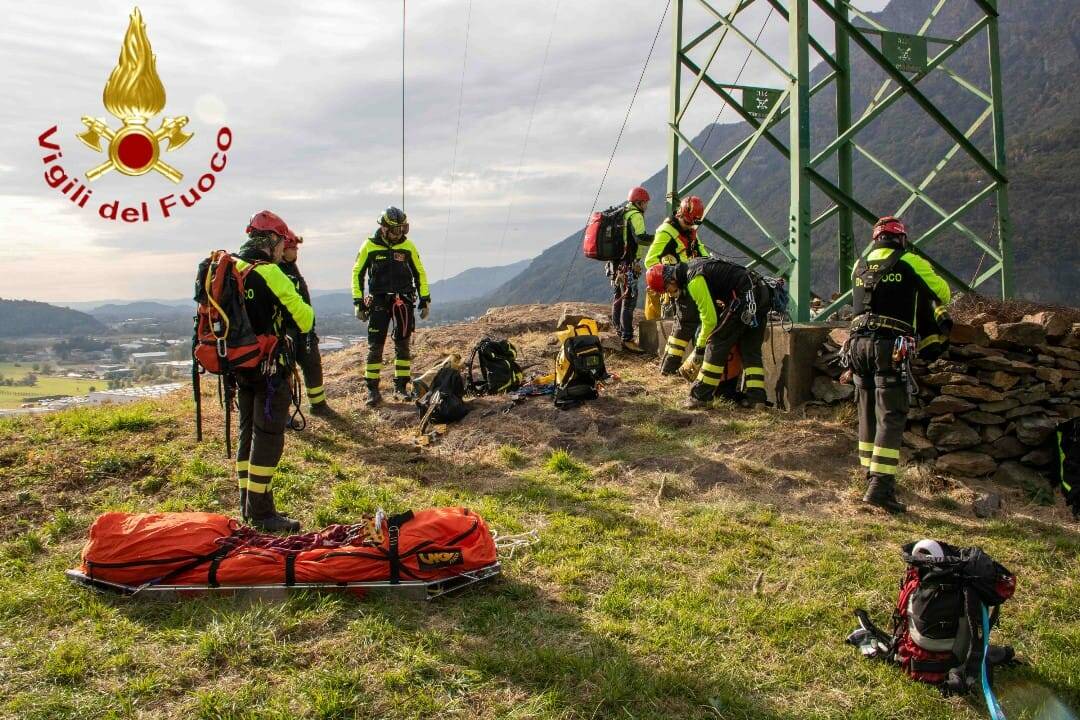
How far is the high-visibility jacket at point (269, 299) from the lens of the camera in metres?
5.76

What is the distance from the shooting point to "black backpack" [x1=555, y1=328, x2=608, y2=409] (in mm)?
9211

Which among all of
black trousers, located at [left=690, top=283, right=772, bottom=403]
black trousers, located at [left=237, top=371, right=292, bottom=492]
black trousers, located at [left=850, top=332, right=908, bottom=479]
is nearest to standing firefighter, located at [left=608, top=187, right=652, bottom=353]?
black trousers, located at [left=690, top=283, right=772, bottom=403]

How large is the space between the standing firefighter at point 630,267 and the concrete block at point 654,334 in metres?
0.13

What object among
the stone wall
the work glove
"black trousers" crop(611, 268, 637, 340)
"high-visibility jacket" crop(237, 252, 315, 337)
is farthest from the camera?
"black trousers" crop(611, 268, 637, 340)

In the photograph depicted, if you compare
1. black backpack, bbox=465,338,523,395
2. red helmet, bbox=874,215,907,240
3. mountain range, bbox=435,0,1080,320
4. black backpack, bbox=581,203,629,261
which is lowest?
black backpack, bbox=465,338,523,395

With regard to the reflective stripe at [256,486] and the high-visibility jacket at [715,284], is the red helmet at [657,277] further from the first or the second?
the reflective stripe at [256,486]

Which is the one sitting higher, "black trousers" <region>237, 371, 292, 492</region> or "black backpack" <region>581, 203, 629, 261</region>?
"black backpack" <region>581, 203, 629, 261</region>

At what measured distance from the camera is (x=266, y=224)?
5.88 metres

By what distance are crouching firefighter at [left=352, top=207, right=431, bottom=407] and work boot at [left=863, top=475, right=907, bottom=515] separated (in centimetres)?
594

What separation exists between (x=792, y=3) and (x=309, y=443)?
740cm

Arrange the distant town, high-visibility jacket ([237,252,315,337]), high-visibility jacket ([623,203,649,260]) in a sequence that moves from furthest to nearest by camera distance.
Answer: the distant town < high-visibility jacket ([623,203,649,260]) < high-visibility jacket ([237,252,315,337])

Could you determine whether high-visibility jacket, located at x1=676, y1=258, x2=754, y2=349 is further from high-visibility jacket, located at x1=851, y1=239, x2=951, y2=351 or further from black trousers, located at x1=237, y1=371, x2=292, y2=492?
black trousers, located at x1=237, y1=371, x2=292, y2=492

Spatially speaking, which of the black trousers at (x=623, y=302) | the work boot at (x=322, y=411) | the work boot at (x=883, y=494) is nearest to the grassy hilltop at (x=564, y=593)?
the work boot at (x=883, y=494)

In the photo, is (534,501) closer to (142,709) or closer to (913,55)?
(142,709)
